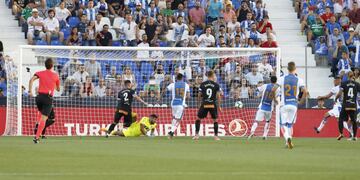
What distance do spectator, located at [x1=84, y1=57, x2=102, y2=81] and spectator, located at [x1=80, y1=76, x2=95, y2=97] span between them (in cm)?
30

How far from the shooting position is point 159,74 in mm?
34562

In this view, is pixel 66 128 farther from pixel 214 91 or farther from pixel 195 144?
pixel 195 144

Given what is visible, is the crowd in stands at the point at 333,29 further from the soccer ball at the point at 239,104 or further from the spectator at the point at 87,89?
the spectator at the point at 87,89

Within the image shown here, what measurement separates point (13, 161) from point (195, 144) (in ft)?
28.8

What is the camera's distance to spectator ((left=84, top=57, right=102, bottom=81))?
3403 cm

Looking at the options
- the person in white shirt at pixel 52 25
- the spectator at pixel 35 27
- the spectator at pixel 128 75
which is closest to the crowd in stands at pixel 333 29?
the spectator at pixel 128 75

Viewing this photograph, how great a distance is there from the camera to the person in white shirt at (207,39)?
3756 centimetres

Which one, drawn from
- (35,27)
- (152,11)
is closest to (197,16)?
(152,11)

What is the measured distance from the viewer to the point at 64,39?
3703cm

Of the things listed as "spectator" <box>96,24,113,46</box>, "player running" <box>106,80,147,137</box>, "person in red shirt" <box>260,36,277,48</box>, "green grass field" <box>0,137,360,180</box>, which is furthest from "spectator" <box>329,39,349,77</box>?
"green grass field" <box>0,137,360,180</box>

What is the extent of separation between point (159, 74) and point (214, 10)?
5.93 metres

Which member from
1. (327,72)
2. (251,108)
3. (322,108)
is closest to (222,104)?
(251,108)

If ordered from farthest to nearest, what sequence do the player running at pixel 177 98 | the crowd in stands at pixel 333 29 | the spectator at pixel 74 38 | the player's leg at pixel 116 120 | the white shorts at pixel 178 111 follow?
the crowd in stands at pixel 333 29 < the spectator at pixel 74 38 < the white shorts at pixel 178 111 < the player running at pixel 177 98 < the player's leg at pixel 116 120

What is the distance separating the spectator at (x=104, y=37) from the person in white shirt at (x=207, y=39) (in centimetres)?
317
